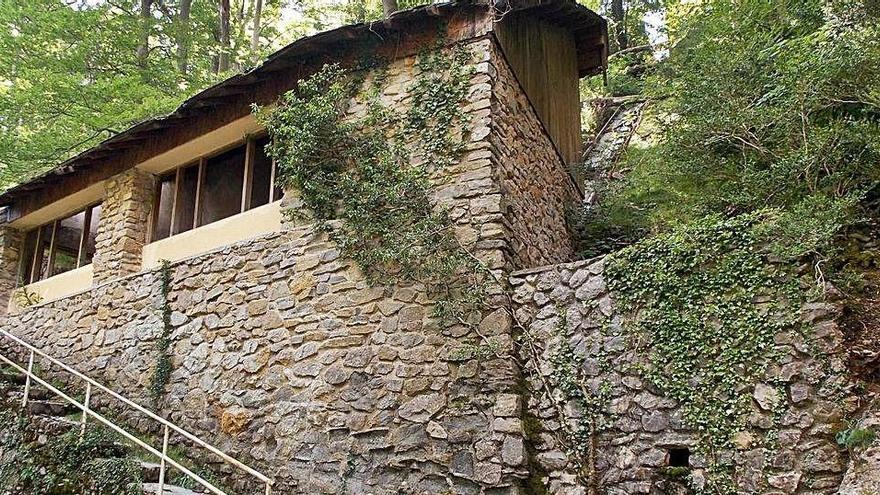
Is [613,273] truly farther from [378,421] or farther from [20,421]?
[20,421]

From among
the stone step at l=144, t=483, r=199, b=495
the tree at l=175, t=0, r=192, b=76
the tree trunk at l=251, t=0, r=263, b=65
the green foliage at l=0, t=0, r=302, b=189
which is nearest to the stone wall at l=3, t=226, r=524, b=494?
the stone step at l=144, t=483, r=199, b=495

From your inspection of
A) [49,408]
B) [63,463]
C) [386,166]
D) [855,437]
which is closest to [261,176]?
[386,166]

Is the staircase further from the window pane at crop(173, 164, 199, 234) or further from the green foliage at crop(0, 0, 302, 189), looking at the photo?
the green foliage at crop(0, 0, 302, 189)

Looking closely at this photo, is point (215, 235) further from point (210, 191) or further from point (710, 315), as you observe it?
point (710, 315)

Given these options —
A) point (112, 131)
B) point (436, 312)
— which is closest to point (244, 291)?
point (436, 312)

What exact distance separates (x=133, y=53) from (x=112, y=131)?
2711 mm

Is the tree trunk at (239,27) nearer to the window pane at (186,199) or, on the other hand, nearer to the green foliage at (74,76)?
the green foliage at (74,76)

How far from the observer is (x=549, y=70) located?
8414mm

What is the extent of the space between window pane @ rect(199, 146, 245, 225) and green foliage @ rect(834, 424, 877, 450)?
22.6 feet

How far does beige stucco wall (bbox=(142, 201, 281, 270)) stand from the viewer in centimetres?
730

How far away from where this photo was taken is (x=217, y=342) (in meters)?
7.14

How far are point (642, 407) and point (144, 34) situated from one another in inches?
534

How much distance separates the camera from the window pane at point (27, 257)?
1078 centimetres

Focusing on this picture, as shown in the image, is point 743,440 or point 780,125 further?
point 780,125
